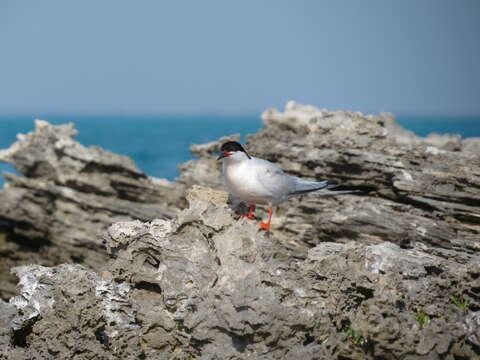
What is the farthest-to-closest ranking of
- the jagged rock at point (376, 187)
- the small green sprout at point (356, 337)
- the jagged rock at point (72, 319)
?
the jagged rock at point (376, 187)
the jagged rock at point (72, 319)
the small green sprout at point (356, 337)

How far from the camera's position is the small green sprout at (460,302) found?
5.23 m

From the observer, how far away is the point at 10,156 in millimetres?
12859

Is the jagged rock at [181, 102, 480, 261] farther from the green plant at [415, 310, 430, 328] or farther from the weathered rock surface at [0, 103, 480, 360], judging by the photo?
the green plant at [415, 310, 430, 328]

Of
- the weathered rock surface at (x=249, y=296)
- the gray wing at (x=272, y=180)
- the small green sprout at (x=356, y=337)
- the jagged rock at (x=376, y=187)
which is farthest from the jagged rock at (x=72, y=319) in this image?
the jagged rock at (x=376, y=187)

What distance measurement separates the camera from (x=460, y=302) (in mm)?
5305

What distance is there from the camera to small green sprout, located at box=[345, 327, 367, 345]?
514cm

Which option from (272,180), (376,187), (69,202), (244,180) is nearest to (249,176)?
(244,180)

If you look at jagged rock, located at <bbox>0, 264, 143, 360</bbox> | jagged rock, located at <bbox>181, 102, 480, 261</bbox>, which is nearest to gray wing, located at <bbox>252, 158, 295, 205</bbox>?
jagged rock, located at <bbox>181, 102, 480, 261</bbox>

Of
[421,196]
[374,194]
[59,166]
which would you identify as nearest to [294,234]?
[374,194]

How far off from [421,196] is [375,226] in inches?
32.9

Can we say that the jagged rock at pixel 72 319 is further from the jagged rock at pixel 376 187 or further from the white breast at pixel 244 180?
the jagged rock at pixel 376 187

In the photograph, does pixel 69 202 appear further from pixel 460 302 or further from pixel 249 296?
pixel 460 302

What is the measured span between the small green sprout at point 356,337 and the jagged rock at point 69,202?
693 cm

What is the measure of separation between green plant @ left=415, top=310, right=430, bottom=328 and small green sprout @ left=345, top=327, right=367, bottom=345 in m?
0.56
